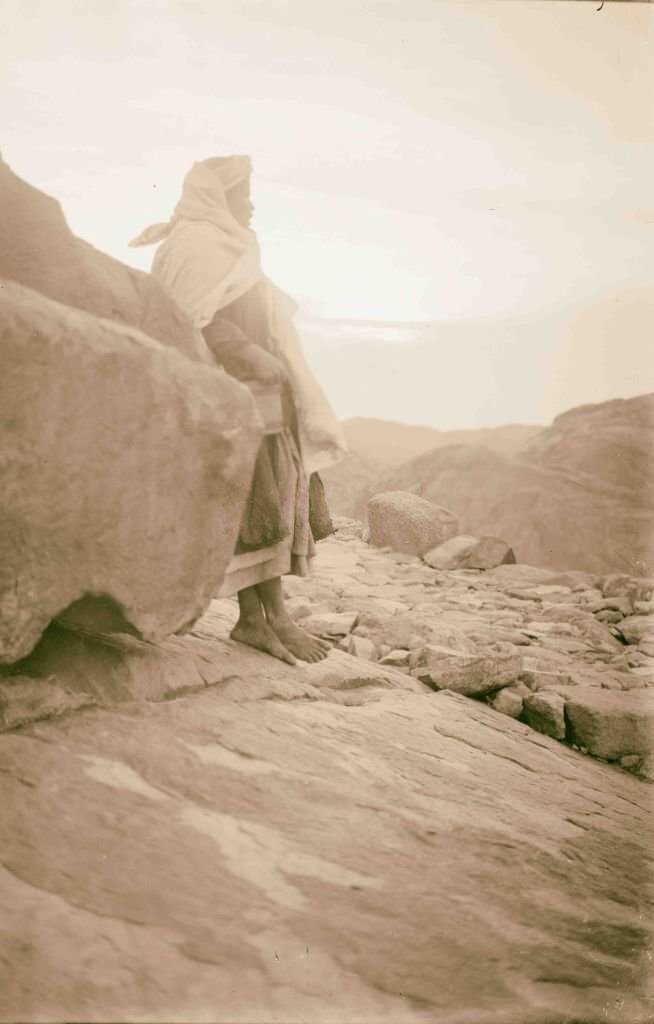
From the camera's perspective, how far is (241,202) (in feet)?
8.79

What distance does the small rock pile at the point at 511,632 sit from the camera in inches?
113

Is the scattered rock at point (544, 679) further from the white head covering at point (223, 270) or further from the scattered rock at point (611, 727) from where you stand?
the white head covering at point (223, 270)

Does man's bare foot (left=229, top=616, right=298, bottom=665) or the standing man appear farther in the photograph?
man's bare foot (left=229, top=616, right=298, bottom=665)

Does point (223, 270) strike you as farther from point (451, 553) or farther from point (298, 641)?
point (451, 553)

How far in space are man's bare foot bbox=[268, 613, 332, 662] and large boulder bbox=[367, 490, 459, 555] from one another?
1.88m

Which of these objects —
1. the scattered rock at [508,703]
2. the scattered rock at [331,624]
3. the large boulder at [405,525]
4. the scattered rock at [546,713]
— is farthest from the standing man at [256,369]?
the large boulder at [405,525]

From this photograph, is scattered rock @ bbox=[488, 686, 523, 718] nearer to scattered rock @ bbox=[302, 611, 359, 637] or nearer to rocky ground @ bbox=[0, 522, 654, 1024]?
rocky ground @ bbox=[0, 522, 654, 1024]

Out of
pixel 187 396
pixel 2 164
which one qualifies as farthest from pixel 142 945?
pixel 2 164

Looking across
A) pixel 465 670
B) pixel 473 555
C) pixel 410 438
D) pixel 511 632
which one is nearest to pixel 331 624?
pixel 465 670

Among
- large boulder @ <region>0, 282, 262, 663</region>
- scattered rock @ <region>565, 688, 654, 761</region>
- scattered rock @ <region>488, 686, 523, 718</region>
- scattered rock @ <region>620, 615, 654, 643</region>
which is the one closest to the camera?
large boulder @ <region>0, 282, 262, 663</region>

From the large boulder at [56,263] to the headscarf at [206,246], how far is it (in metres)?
0.41

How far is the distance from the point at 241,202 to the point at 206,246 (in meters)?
0.33

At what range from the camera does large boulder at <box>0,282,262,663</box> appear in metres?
1.58

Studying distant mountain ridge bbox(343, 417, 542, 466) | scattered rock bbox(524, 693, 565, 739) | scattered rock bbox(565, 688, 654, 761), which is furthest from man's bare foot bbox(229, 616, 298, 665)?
distant mountain ridge bbox(343, 417, 542, 466)
